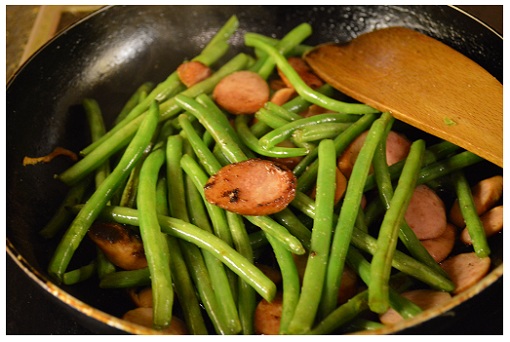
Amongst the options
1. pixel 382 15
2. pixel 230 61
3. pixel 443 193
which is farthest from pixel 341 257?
pixel 382 15

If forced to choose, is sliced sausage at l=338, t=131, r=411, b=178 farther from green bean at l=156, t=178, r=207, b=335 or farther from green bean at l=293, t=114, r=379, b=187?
green bean at l=156, t=178, r=207, b=335

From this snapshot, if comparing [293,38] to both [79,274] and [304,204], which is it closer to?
[304,204]

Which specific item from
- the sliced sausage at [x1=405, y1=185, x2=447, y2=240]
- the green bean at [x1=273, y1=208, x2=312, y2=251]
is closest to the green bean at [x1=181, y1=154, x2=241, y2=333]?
the green bean at [x1=273, y1=208, x2=312, y2=251]

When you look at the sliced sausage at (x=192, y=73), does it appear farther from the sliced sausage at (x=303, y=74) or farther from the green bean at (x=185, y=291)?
the green bean at (x=185, y=291)

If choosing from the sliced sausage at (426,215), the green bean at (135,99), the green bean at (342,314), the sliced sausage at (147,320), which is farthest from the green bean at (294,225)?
the green bean at (135,99)

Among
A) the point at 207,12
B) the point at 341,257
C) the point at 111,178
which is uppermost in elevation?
the point at 207,12

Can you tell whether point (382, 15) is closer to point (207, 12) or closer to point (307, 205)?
point (207, 12)
